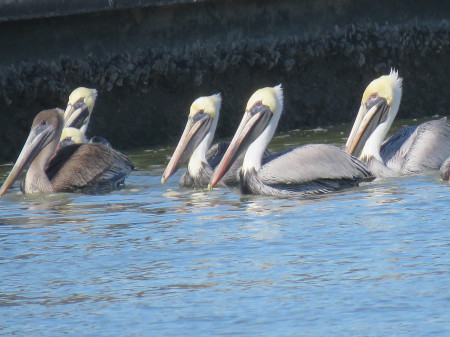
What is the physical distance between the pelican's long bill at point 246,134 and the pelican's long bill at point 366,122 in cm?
75

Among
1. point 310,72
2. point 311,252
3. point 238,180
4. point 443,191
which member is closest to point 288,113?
point 310,72

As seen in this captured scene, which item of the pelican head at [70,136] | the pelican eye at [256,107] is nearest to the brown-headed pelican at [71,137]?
the pelican head at [70,136]

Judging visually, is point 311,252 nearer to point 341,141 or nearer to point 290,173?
point 290,173

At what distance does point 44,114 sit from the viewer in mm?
10219

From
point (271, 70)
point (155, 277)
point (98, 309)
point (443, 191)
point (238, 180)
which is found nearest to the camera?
point (98, 309)

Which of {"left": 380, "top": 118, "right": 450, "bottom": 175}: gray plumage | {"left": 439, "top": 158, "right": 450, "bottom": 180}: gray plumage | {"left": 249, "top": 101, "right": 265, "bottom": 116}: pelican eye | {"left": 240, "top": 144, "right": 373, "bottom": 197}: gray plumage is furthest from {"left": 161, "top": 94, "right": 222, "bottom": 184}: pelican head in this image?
{"left": 439, "top": 158, "right": 450, "bottom": 180}: gray plumage

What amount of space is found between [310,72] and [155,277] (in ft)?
23.2

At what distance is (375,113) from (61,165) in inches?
95.7

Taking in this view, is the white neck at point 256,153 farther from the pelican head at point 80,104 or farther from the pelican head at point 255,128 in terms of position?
the pelican head at point 80,104

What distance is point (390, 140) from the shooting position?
10117mm

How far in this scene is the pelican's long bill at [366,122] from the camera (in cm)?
991

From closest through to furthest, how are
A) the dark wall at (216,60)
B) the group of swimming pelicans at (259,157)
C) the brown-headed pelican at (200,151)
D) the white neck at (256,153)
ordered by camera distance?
the group of swimming pelicans at (259,157), the white neck at (256,153), the brown-headed pelican at (200,151), the dark wall at (216,60)

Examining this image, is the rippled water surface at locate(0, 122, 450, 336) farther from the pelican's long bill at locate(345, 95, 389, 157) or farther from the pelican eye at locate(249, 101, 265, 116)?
the pelican's long bill at locate(345, 95, 389, 157)

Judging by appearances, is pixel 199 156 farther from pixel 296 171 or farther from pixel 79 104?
pixel 79 104
